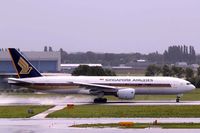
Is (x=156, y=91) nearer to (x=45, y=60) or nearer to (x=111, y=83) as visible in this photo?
(x=111, y=83)

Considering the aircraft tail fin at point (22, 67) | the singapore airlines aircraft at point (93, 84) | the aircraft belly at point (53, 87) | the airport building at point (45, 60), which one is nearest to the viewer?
the singapore airlines aircraft at point (93, 84)

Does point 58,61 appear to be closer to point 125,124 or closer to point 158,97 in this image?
point 158,97

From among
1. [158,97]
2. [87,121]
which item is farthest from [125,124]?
[158,97]

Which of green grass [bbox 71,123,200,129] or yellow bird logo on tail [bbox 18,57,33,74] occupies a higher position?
yellow bird logo on tail [bbox 18,57,33,74]

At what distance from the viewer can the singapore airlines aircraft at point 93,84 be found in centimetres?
5534

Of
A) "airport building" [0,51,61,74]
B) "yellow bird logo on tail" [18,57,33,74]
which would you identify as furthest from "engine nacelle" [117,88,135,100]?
"airport building" [0,51,61,74]

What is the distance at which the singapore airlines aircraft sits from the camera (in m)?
55.3

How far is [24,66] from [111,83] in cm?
924

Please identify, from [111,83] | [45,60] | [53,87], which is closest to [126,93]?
[111,83]

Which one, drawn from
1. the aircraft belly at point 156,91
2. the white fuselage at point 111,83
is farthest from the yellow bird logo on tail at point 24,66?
the aircraft belly at point 156,91

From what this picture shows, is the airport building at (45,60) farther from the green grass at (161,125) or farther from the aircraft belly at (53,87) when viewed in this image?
the green grass at (161,125)

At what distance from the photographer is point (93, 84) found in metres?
55.5

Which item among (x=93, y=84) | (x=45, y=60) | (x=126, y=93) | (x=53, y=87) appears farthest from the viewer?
(x=45, y=60)

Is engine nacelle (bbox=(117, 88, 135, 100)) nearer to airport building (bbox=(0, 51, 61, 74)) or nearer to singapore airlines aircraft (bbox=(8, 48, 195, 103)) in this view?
singapore airlines aircraft (bbox=(8, 48, 195, 103))
